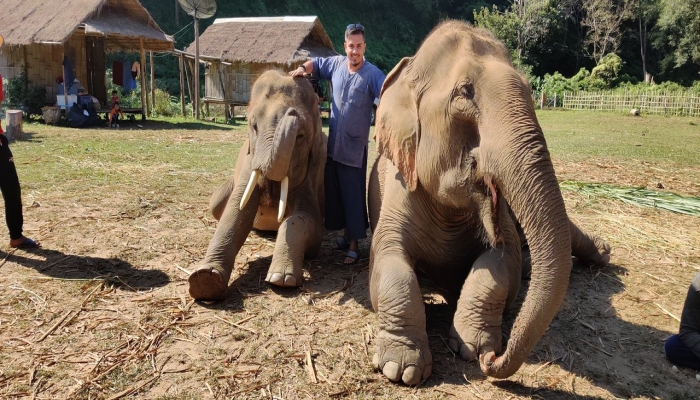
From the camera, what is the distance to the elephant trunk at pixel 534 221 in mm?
2803

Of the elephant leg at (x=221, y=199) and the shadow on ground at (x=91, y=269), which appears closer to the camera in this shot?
the shadow on ground at (x=91, y=269)

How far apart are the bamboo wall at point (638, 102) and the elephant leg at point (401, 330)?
32118 millimetres

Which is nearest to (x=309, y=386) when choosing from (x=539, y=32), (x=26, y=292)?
(x=26, y=292)

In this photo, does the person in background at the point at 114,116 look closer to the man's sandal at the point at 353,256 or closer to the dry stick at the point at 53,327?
the man's sandal at the point at 353,256

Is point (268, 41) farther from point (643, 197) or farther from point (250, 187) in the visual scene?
point (250, 187)

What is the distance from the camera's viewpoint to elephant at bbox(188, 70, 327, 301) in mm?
4727

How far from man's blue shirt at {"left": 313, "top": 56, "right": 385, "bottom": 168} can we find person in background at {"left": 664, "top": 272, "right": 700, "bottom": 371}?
2824 mm

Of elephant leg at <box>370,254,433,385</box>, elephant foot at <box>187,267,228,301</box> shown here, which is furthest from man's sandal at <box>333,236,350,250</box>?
elephant leg at <box>370,254,433,385</box>

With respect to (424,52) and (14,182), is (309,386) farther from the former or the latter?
(14,182)

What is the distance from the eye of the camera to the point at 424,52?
12.4 ft

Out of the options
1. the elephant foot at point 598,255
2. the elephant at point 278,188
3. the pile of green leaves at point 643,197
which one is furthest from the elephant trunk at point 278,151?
the pile of green leaves at point 643,197

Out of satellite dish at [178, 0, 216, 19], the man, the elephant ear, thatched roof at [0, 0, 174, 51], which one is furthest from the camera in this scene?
satellite dish at [178, 0, 216, 19]

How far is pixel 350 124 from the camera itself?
17.6 feet

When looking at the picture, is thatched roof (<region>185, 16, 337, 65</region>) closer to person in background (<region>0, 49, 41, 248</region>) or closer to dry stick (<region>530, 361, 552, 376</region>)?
person in background (<region>0, 49, 41, 248</region>)
